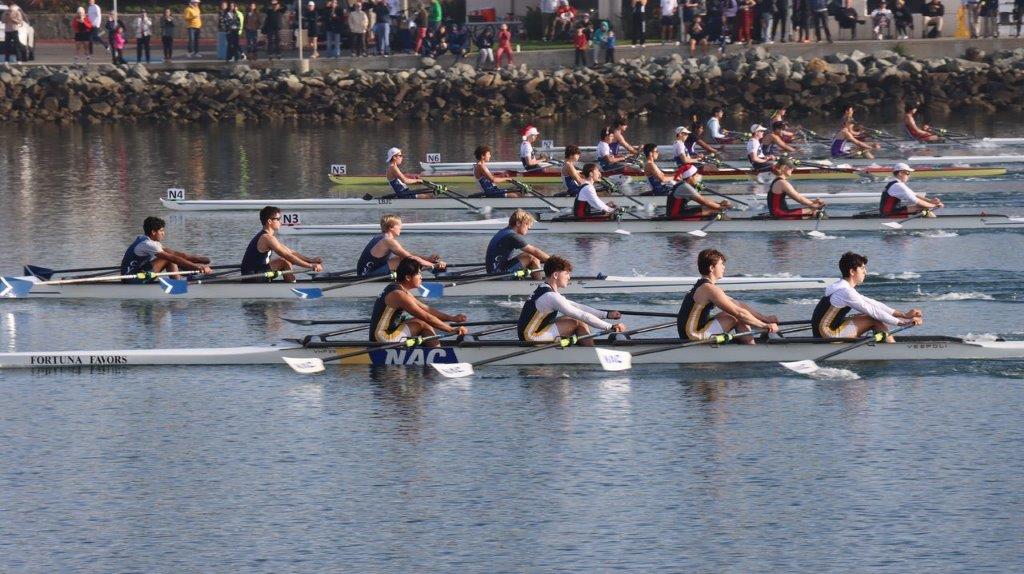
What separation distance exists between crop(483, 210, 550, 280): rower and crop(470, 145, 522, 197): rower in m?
9.52

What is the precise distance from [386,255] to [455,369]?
5613 mm

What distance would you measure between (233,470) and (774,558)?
660 centimetres

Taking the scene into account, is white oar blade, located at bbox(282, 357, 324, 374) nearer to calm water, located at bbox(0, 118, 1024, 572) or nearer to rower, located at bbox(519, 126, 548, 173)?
calm water, located at bbox(0, 118, 1024, 572)

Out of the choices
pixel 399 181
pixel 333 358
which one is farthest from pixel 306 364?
pixel 399 181

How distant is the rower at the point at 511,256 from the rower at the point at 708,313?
5.29m

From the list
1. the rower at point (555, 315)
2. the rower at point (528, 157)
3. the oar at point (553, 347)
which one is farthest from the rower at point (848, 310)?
the rower at point (528, 157)

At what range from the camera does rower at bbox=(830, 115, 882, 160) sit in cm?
4372

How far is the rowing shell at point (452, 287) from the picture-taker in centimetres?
2678

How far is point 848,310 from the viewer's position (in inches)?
847

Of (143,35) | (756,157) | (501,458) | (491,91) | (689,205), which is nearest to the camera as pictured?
(501,458)

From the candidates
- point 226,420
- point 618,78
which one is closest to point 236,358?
point 226,420

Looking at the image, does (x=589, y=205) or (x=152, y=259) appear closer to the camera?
(x=152, y=259)

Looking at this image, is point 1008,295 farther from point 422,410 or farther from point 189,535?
point 189,535

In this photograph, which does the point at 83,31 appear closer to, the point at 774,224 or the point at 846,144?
the point at 846,144
